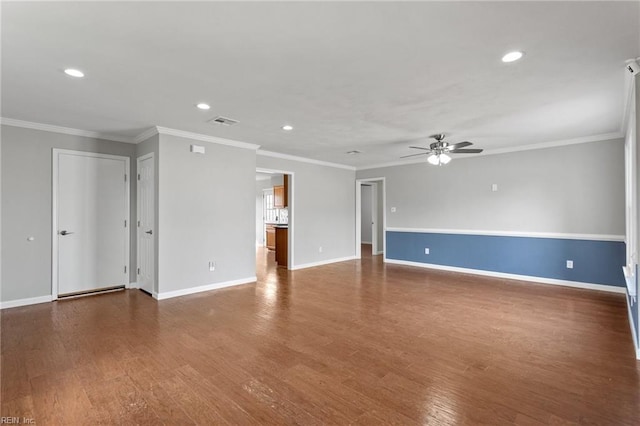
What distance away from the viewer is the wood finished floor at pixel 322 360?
2018mm

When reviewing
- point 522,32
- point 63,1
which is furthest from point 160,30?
point 522,32

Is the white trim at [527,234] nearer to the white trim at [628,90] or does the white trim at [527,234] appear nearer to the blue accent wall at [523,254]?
the blue accent wall at [523,254]

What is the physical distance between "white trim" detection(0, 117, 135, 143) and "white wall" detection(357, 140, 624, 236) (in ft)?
19.0

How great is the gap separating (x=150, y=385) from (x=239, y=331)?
111 cm

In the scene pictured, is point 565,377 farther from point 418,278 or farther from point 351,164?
point 351,164

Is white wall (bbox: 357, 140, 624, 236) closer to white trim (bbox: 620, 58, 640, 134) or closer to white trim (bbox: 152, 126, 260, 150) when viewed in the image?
white trim (bbox: 620, 58, 640, 134)

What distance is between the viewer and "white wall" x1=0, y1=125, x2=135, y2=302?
409cm

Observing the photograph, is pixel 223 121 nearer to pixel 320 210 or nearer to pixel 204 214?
pixel 204 214

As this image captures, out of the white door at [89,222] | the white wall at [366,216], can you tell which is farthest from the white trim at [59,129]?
the white wall at [366,216]

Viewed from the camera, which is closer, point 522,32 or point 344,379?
point 522,32

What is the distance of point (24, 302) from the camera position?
4.23 m

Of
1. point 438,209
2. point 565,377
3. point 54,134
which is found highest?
point 54,134

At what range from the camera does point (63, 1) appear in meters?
1.80

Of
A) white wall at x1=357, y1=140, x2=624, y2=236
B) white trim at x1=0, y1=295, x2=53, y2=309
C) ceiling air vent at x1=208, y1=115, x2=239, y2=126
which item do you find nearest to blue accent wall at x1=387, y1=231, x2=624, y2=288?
white wall at x1=357, y1=140, x2=624, y2=236
